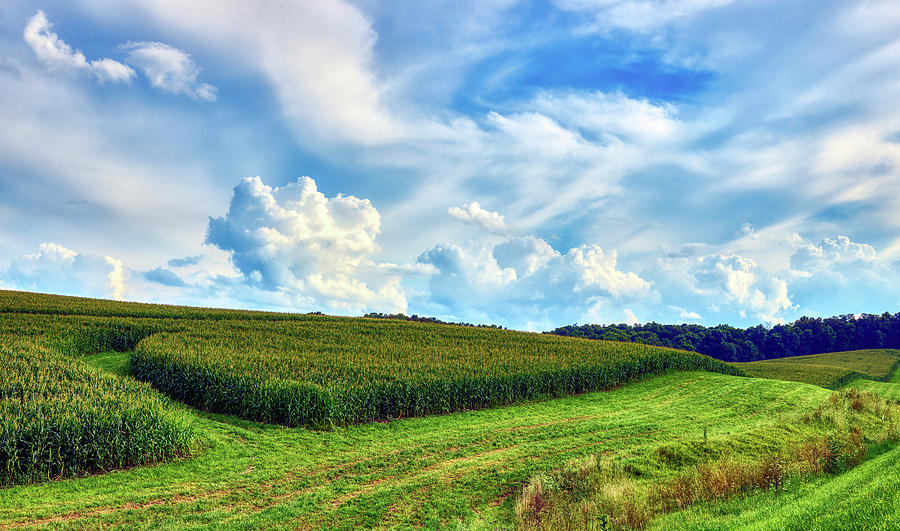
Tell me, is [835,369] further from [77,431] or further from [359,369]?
[77,431]

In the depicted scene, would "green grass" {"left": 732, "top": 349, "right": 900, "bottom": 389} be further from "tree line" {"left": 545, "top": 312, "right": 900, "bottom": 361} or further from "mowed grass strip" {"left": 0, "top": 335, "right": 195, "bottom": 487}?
"mowed grass strip" {"left": 0, "top": 335, "right": 195, "bottom": 487}

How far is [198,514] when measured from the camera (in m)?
11.1

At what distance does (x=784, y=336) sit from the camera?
358ft

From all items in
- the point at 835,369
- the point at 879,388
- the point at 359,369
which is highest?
→ the point at 359,369

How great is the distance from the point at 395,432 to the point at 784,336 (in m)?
122

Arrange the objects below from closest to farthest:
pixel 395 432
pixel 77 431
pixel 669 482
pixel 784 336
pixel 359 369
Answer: pixel 669 482 < pixel 77 431 < pixel 395 432 < pixel 359 369 < pixel 784 336

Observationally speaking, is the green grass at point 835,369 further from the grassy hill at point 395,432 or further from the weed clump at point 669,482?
the weed clump at point 669,482

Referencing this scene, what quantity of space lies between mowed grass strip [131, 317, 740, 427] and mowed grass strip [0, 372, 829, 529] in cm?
107

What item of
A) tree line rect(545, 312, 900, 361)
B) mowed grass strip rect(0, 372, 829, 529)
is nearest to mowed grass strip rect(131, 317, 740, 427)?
mowed grass strip rect(0, 372, 829, 529)

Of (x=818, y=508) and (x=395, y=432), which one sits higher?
(x=818, y=508)

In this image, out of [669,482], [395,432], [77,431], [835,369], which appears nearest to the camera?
[669,482]

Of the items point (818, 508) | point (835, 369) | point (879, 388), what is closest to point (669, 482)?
point (818, 508)

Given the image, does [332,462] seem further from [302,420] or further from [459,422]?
[459,422]

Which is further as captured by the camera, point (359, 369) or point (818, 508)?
point (359, 369)
